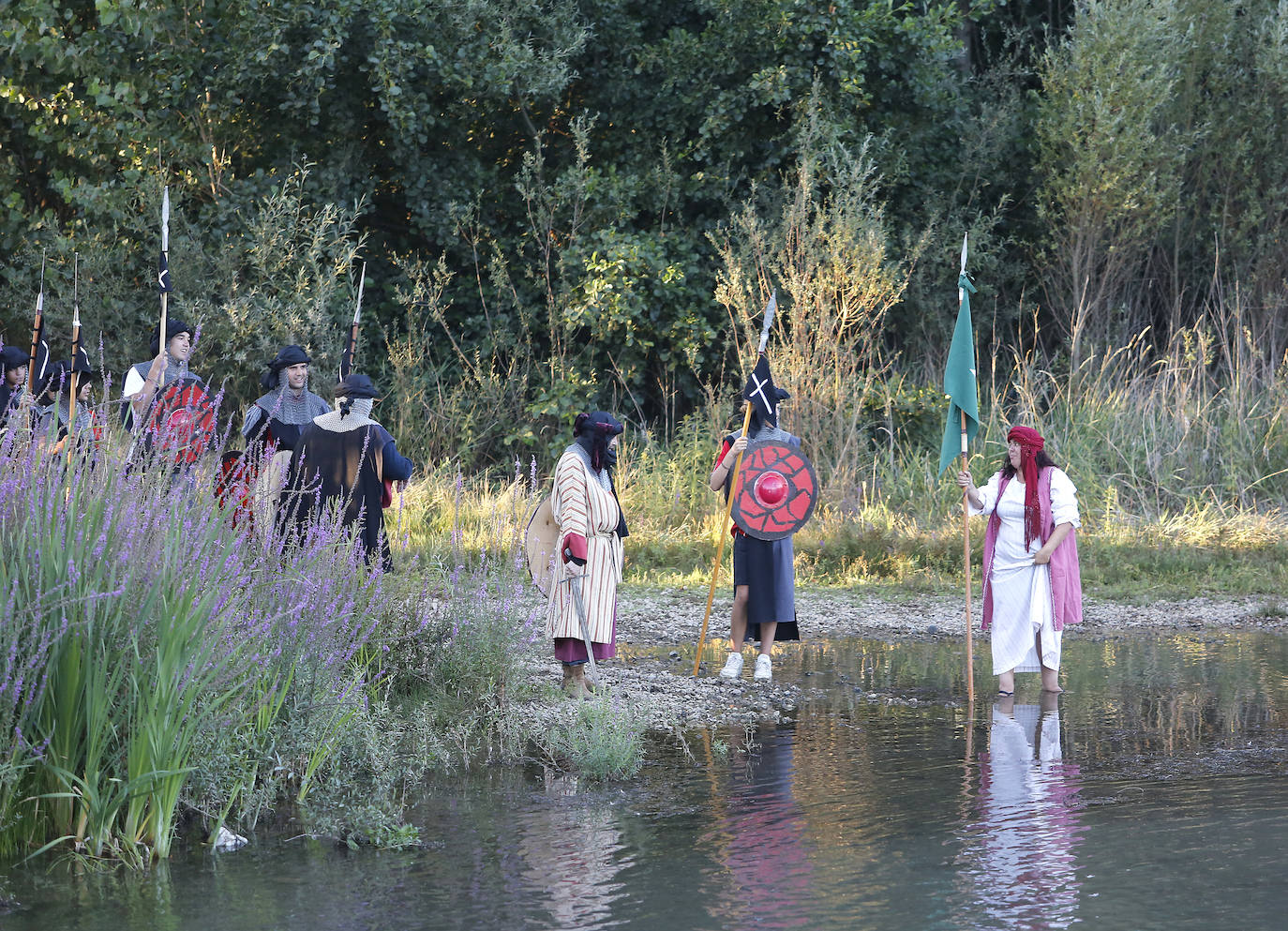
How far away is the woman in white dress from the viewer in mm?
9555

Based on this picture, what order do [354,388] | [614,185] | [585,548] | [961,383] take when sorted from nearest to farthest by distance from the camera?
[585,548], [354,388], [961,383], [614,185]

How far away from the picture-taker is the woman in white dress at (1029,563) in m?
9.55

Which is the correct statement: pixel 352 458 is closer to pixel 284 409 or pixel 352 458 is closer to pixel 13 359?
pixel 284 409

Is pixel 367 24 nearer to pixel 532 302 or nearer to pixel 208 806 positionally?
pixel 532 302

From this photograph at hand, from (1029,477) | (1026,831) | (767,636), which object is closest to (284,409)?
(767,636)

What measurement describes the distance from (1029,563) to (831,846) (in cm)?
409

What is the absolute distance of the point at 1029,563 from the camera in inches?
382

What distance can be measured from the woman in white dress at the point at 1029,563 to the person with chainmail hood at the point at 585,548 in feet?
7.43

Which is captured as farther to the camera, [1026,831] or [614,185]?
[614,185]

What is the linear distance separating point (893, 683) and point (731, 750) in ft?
7.56

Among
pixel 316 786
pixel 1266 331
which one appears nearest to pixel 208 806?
pixel 316 786

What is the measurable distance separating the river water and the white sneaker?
1.06 m

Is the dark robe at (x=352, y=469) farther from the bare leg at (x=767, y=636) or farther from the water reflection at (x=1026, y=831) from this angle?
the water reflection at (x=1026, y=831)

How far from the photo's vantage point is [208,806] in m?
6.16
